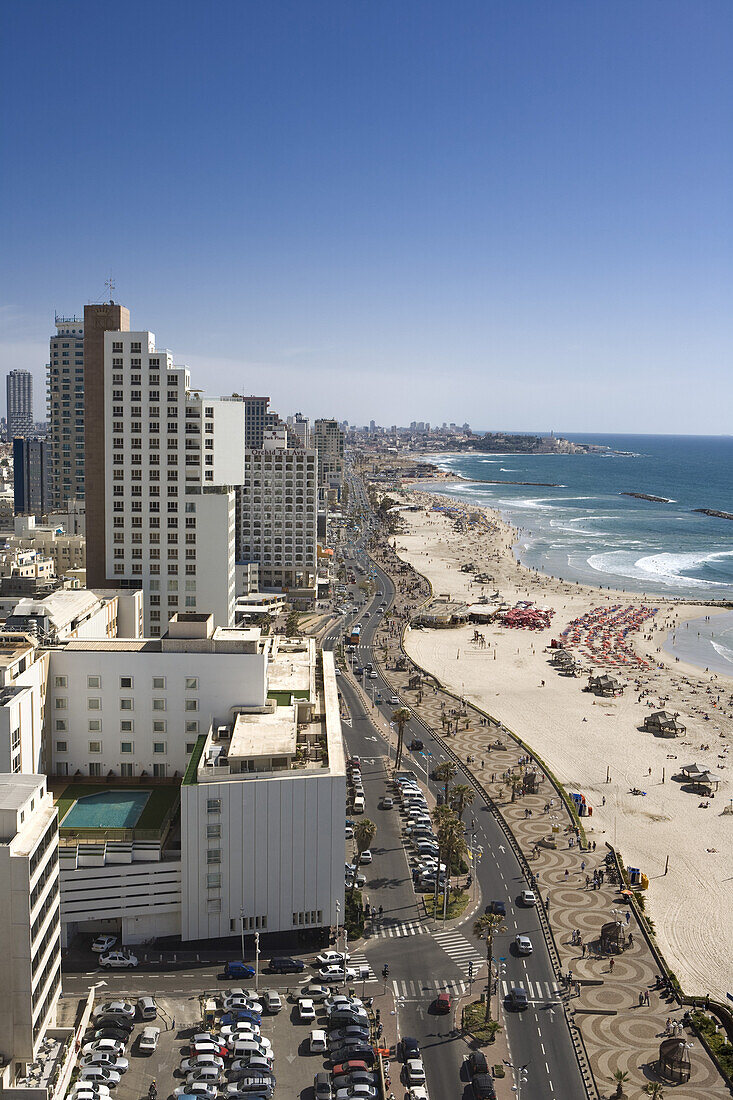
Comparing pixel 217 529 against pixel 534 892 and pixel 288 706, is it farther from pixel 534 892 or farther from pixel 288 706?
pixel 534 892

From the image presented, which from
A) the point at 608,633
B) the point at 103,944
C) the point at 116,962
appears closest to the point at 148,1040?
the point at 116,962

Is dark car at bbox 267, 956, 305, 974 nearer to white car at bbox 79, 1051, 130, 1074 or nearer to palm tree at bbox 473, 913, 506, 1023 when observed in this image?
white car at bbox 79, 1051, 130, 1074

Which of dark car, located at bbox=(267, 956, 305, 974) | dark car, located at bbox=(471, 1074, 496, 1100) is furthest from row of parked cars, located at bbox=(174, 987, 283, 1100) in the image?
dark car, located at bbox=(471, 1074, 496, 1100)

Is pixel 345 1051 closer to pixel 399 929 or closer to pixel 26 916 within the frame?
pixel 399 929

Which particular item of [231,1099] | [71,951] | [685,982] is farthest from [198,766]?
[685,982]

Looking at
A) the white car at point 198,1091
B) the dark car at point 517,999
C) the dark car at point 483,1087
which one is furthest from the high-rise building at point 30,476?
the dark car at point 483,1087

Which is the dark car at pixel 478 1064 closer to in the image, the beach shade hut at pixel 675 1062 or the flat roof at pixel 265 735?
the beach shade hut at pixel 675 1062
